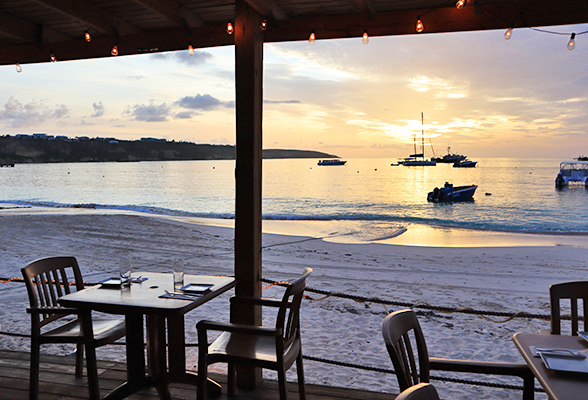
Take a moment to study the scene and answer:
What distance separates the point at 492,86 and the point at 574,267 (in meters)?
30.0

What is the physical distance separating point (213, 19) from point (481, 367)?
2.75m

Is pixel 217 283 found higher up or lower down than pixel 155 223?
higher up

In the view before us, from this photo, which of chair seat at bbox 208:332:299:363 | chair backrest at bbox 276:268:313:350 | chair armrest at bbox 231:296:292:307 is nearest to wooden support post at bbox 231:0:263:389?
chair armrest at bbox 231:296:292:307

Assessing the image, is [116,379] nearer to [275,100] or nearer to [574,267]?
[574,267]

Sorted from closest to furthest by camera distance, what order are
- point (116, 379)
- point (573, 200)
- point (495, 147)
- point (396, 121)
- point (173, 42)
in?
point (116, 379) < point (173, 42) < point (573, 200) < point (495, 147) < point (396, 121)

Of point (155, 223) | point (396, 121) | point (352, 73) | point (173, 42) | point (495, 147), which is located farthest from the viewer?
point (396, 121)

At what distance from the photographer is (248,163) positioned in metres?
2.74

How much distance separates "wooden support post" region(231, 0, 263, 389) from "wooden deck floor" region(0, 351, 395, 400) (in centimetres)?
17

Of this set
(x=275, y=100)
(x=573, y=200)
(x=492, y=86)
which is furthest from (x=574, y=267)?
(x=275, y=100)

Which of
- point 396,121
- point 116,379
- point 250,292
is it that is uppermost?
point 396,121

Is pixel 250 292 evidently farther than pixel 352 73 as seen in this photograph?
No

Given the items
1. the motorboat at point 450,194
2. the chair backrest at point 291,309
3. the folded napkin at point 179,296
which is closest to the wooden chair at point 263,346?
the chair backrest at point 291,309

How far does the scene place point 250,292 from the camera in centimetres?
280

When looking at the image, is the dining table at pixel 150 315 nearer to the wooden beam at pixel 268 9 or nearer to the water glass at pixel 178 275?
the water glass at pixel 178 275
